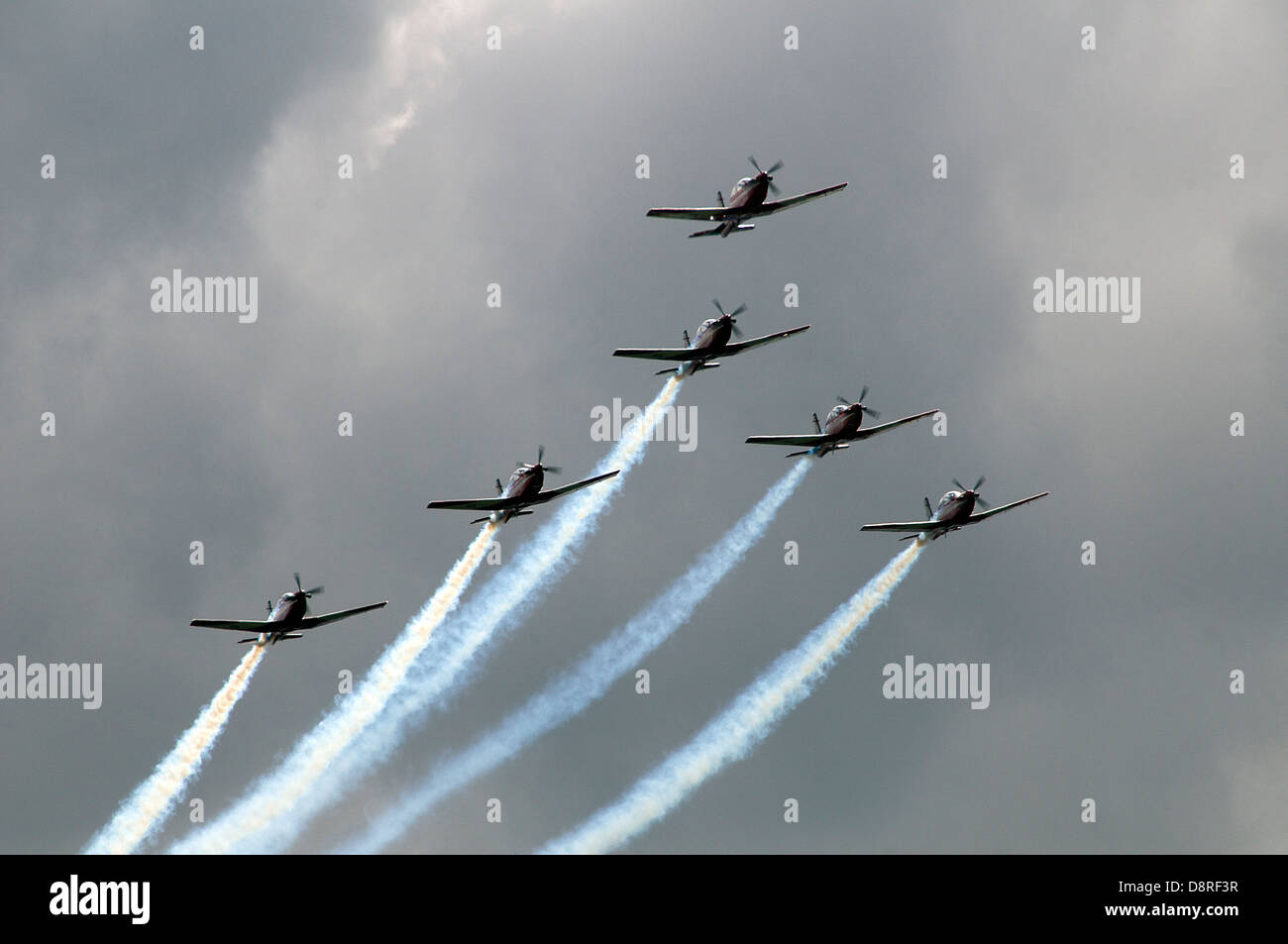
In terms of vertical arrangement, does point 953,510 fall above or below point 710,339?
below

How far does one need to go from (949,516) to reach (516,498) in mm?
31760

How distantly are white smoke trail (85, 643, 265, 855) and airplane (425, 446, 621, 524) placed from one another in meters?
20.4

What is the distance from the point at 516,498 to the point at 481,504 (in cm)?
259

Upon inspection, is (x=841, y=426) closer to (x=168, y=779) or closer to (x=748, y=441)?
(x=748, y=441)

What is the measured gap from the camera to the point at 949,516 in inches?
6275

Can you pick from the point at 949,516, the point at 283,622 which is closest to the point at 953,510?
the point at 949,516

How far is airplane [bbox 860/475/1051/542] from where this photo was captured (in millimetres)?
158250

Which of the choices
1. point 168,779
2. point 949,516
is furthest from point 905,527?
→ point 168,779

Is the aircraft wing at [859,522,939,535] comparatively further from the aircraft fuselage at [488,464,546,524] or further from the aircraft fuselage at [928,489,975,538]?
the aircraft fuselage at [488,464,546,524]

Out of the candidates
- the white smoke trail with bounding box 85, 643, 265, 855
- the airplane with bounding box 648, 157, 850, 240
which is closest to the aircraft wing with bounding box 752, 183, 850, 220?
the airplane with bounding box 648, 157, 850, 240

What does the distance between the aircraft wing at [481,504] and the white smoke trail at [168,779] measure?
1961 centimetres

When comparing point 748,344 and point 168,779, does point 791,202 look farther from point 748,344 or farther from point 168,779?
point 168,779
